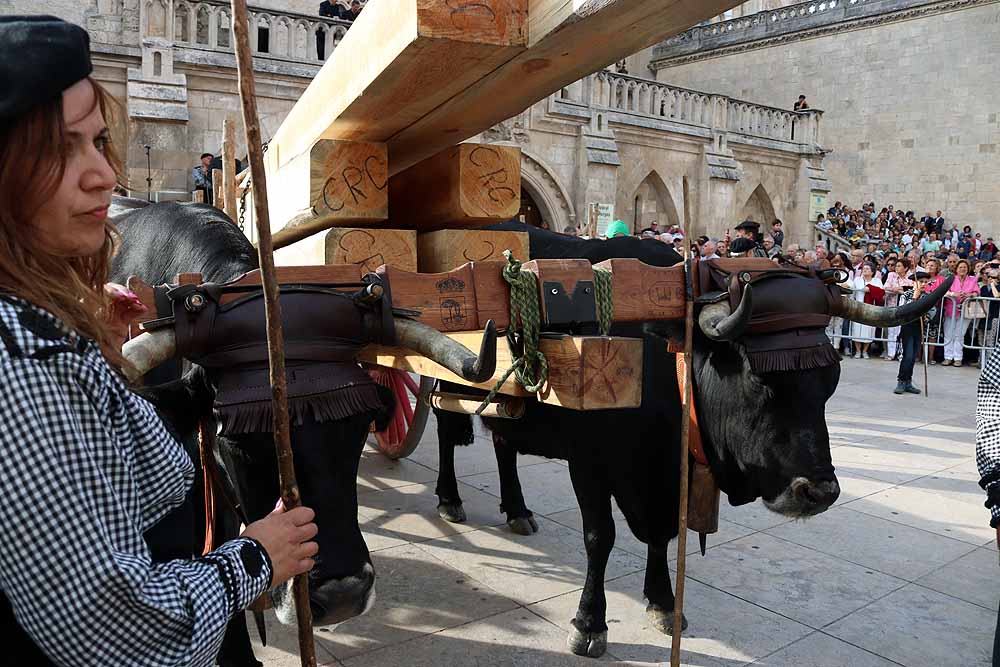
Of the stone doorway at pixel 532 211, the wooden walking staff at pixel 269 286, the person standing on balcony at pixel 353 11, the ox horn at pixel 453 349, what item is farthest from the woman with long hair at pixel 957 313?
the wooden walking staff at pixel 269 286

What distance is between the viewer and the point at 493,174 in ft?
9.98

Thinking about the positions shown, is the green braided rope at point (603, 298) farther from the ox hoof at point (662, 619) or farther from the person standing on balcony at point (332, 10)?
the person standing on balcony at point (332, 10)

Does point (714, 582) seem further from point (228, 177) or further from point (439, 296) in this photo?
Result: point (228, 177)

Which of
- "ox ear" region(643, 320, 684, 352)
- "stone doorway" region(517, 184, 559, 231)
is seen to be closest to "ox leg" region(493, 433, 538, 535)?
"ox ear" region(643, 320, 684, 352)

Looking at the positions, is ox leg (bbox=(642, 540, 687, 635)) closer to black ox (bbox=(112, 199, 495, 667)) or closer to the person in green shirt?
black ox (bbox=(112, 199, 495, 667))

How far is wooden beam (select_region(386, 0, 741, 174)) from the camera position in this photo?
5.43 ft

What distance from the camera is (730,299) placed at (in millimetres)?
3029

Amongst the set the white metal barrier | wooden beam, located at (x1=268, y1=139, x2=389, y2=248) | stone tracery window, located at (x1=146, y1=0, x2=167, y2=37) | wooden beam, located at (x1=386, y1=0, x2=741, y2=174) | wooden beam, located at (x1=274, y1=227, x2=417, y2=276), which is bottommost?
the white metal barrier

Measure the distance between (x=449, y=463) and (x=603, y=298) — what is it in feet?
8.77

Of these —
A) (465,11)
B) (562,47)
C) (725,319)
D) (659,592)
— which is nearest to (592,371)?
(725,319)

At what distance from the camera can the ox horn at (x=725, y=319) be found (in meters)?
2.71

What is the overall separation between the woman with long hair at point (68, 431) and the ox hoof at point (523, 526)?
363cm

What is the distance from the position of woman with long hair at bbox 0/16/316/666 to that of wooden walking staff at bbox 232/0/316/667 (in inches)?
8.8

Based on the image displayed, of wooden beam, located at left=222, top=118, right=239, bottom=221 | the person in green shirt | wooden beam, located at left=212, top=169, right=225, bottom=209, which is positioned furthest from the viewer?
the person in green shirt
